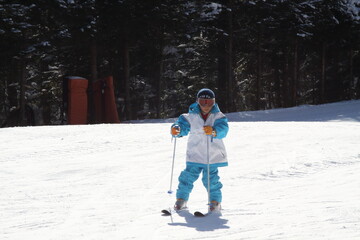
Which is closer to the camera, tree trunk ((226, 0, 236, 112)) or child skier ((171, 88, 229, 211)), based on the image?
child skier ((171, 88, 229, 211))

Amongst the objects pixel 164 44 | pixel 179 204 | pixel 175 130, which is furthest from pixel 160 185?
pixel 164 44

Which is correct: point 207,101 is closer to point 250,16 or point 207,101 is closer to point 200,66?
point 250,16

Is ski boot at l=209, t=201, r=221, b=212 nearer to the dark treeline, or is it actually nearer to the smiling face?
the smiling face

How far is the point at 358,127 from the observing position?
44.6 ft

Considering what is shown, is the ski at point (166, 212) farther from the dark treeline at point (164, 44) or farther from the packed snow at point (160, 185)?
the dark treeline at point (164, 44)

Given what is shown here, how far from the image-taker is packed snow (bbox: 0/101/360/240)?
5.03 meters

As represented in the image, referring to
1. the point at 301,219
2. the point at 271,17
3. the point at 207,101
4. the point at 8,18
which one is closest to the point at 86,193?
the point at 207,101

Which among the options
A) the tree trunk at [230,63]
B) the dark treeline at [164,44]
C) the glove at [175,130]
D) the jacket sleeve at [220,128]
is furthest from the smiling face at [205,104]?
the tree trunk at [230,63]

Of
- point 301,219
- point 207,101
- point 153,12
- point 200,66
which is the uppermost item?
point 153,12

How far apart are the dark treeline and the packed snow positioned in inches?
280

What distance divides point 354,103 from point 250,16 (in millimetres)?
7296

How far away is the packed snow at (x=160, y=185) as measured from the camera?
16.5 ft

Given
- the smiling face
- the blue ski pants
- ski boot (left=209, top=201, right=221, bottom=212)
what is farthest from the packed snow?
the smiling face

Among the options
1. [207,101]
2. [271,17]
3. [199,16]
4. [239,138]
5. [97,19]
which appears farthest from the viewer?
[271,17]
